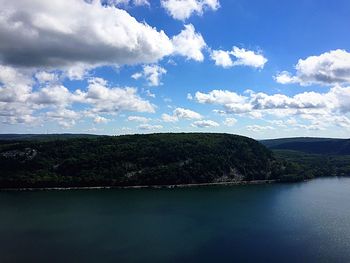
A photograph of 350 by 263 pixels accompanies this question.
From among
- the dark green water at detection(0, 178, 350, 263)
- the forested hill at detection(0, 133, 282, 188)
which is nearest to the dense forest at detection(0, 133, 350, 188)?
the forested hill at detection(0, 133, 282, 188)

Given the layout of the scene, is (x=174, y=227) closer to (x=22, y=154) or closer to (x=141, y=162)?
(x=141, y=162)

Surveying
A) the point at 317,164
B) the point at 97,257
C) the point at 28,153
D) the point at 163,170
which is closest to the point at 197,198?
the point at 163,170

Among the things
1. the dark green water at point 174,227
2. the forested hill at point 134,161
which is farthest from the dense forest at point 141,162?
the dark green water at point 174,227

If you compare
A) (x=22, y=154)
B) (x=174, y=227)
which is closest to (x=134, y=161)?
(x=22, y=154)

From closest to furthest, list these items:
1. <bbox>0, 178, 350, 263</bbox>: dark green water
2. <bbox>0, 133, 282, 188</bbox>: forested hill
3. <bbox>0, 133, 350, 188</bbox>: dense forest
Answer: <bbox>0, 178, 350, 263</bbox>: dark green water < <bbox>0, 133, 282, 188</bbox>: forested hill < <bbox>0, 133, 350, 188</bbox>: dense forest

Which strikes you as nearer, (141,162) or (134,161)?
(141,162)

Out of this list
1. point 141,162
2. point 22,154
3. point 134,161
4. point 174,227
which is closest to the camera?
point 174,227

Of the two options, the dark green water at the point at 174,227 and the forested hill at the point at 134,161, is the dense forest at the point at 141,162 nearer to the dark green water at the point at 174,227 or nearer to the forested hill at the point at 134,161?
the forested hill at the point at 134,161

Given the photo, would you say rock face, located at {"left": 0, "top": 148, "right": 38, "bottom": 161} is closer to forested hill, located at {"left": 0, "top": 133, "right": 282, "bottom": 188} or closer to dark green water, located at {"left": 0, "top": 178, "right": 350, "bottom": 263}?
forested hill, located at {"left": 0, "top": 133, "right": 282, "bottom": 188}
